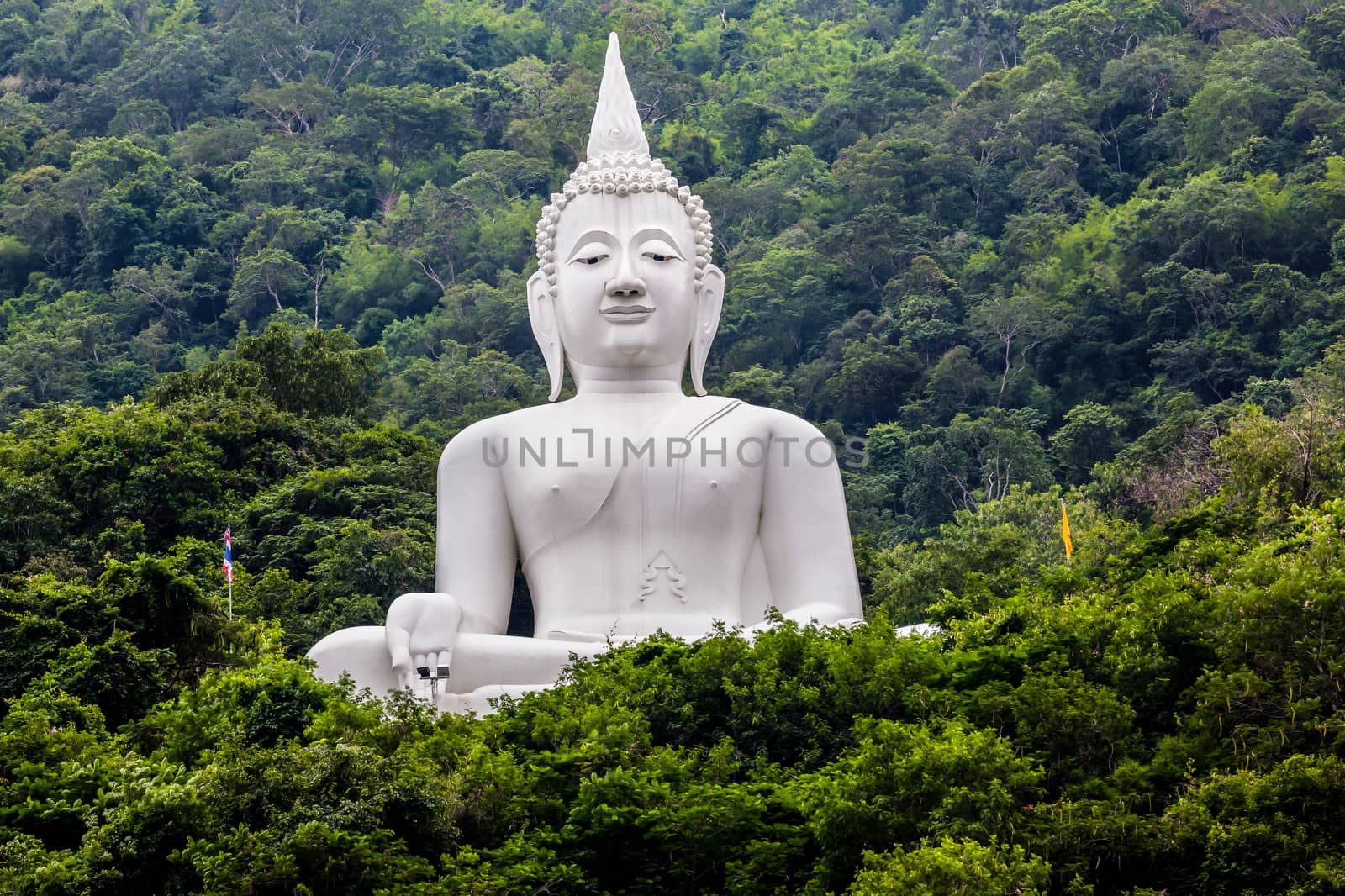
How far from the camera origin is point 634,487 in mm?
11039

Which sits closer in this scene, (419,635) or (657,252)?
(419,635)

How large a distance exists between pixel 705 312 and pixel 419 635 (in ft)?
9.12

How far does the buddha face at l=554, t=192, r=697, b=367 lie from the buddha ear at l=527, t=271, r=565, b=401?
98 mm

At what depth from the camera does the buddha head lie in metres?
11.2

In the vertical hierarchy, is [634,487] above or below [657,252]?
below

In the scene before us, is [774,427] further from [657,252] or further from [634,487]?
[657,252]

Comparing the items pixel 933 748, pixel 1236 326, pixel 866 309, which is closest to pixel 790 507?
pixel 933 748

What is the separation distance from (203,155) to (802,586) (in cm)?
3769

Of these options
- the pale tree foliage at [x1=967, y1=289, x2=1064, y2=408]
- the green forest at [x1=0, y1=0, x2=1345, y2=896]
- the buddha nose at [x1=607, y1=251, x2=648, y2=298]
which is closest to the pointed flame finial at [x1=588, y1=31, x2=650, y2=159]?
the buddha nose at [x1=607, y1=251, x2=648, y2=298]

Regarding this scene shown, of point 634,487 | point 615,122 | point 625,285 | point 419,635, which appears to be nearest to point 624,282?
point 625,285

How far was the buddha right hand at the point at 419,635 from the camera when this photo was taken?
10.1 m

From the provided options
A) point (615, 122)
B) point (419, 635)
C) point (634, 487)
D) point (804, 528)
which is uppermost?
point (615, 122)

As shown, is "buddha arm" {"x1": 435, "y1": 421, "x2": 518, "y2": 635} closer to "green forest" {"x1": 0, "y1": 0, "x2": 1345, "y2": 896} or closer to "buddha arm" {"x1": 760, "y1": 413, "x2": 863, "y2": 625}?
"green forest" {"x1": 0, "y1": 0, "x2": 1345, "y2": 896}

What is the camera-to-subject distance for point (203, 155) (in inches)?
1820
